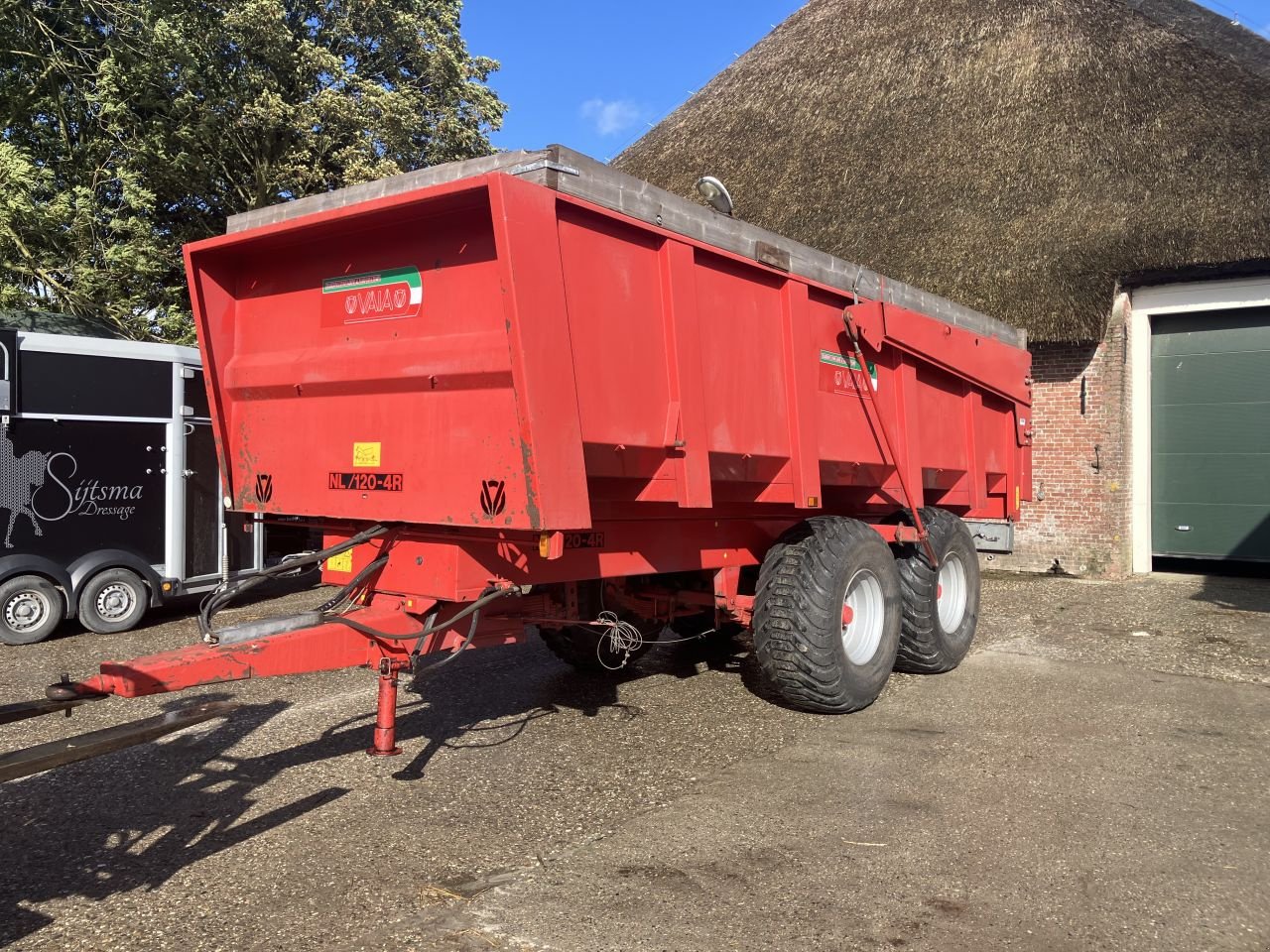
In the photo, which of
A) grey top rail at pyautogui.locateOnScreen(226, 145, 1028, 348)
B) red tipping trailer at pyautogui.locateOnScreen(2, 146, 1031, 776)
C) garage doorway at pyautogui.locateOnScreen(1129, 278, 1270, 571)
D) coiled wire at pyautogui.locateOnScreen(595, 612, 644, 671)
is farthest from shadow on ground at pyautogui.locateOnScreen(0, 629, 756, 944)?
garage doorway at pyautogui.locateOnScreen(1129, 278, 1270, 571)

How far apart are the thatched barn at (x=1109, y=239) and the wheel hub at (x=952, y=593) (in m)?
6.21

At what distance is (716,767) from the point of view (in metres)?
4.73

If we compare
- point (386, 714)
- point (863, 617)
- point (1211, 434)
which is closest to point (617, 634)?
point (386, 714)

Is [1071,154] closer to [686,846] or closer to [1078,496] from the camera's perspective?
[1078,496]

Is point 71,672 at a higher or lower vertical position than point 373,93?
lower

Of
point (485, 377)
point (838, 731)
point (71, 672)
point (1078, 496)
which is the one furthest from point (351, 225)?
point (1078, 496)

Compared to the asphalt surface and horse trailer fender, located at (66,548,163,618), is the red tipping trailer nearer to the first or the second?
the asphalt surface

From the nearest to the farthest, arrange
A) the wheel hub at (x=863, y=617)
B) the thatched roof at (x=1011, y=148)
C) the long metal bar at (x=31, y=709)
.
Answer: the long metal bar at (x=31, y=709) < the wheel hub at (x=863, y=617) < the thatched roof at (x=1011, y=148)

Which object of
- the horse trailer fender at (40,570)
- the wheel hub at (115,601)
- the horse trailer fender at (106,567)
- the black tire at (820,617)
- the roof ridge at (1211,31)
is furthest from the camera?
the roof ridge at (1211,31)

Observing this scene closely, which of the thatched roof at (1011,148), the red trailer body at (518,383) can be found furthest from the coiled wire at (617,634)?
the thatched roof at (1011,148)

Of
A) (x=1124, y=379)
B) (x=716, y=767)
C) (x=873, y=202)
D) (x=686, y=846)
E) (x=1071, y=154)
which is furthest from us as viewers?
(x=873, y=202)

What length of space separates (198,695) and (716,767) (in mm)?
3330

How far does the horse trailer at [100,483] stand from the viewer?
26.1ft

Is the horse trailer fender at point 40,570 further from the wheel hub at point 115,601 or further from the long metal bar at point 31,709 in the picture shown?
the long metal bar at point 31,709
